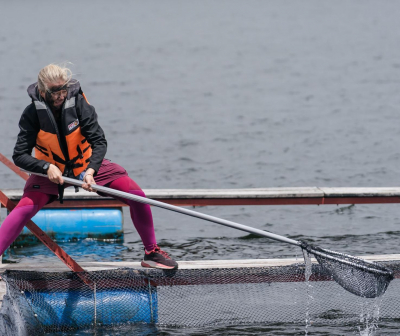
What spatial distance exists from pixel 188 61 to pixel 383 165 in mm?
14393

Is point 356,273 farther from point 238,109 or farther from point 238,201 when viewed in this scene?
point 238,109

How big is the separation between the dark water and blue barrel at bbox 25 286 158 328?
329 millimetres

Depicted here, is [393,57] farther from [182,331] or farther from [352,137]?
[182,331]

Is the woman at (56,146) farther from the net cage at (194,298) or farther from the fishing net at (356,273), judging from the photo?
the fishing net at (356,273)

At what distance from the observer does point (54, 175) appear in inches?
208

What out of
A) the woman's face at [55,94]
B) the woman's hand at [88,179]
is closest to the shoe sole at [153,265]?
the woman's hand at [88,179]

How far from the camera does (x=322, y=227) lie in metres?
9.73

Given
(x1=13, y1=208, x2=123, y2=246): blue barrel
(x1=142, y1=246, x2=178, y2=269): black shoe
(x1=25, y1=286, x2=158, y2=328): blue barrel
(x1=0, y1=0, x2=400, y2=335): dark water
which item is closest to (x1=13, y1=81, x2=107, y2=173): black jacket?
(x1=142, y1=246, x2=178, y2=269): black shoe

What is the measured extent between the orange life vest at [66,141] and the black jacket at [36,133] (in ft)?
0.13

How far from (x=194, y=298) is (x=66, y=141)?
5.52 ft

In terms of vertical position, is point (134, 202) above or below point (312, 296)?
above

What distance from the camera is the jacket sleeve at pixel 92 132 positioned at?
214 inches

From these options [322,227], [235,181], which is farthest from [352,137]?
[322,227]

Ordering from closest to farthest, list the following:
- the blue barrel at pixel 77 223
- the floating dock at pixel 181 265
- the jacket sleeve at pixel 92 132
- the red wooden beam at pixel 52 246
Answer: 1. the jacket sleeve at pixel 92 132
2. the red wooden beam at pixel 52 246
3. the floating dock at pixel 181 265
4. the blue barrel at pixel 77 223
